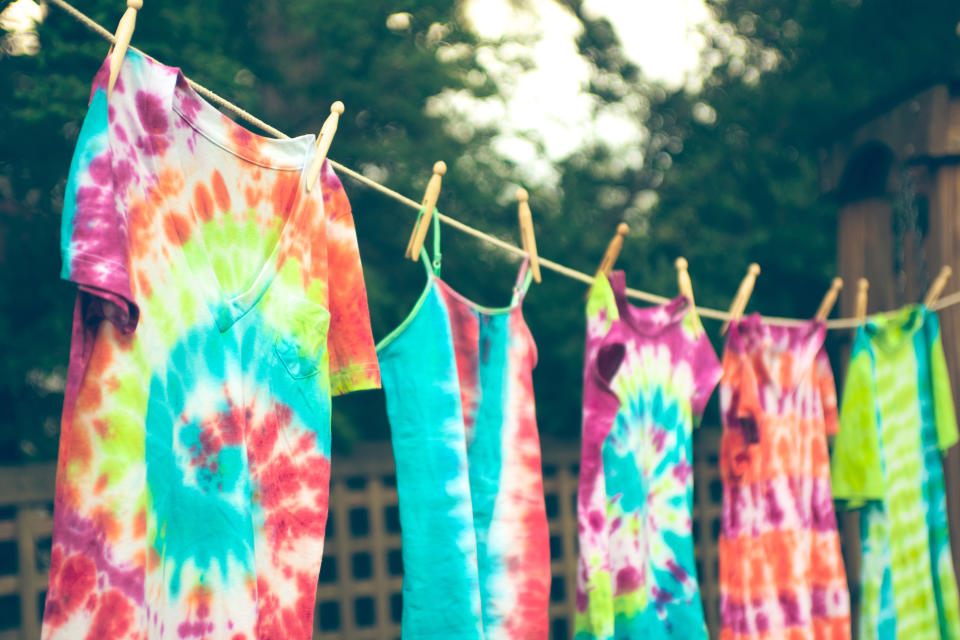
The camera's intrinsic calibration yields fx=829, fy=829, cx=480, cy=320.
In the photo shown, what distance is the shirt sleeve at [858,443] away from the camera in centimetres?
209

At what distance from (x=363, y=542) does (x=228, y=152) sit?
1949mm

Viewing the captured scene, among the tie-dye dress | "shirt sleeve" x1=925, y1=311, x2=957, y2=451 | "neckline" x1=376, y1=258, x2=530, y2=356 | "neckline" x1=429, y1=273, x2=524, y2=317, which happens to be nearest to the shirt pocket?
"neckline" x1=376, y1=258, x2=530, y2=356

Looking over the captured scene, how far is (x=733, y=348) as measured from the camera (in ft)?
6.48

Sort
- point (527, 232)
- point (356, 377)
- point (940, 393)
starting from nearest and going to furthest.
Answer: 1. point (356, 377)
2. point (527, 232)
3. point (940, 393)

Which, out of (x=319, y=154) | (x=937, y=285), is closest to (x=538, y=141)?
(x=937, y=285)

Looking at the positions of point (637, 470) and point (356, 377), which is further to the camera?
point (637, 470)

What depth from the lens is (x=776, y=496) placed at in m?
1.99

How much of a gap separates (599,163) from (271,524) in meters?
2.94

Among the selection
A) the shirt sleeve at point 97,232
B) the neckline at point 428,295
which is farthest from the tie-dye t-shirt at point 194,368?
the neckline at point 428,295

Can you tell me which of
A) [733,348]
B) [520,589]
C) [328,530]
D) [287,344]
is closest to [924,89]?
[733,348]

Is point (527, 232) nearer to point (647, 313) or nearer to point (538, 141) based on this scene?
point (647, 313)

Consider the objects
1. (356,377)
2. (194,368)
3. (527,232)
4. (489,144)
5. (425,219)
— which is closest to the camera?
(194,368)

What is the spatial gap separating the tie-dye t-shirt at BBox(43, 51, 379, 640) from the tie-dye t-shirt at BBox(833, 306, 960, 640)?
141cm

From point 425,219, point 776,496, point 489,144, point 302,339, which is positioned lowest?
point 776,496
